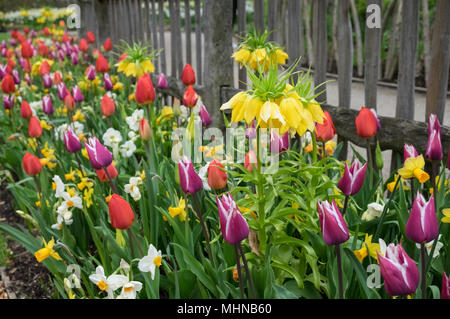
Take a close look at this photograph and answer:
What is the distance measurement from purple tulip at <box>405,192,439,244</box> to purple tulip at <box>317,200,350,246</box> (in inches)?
5.5

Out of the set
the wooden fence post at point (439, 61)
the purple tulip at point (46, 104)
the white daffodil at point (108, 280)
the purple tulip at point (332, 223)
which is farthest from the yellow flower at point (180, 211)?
the purple tulip at point (46, 104)

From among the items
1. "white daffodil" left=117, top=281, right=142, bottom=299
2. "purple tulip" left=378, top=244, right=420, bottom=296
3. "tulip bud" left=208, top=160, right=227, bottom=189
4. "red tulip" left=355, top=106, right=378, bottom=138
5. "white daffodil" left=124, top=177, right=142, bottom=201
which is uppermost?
"red tulip" left=355, top=106, right=378, bottom=138

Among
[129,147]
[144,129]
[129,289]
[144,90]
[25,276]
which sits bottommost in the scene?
[25,276]

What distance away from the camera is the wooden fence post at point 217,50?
284cm

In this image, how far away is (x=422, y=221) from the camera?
917 mm

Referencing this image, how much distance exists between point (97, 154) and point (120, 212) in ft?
1.16

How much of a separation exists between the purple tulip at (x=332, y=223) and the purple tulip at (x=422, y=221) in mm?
140

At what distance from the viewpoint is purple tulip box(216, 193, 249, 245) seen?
3.10 ft

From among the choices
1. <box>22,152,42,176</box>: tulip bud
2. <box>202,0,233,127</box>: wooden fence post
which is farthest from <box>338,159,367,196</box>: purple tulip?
<box>202,0,233,127</box>: wooden fence post

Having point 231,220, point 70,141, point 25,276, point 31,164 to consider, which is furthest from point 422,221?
point 25,276

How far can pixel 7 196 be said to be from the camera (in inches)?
124

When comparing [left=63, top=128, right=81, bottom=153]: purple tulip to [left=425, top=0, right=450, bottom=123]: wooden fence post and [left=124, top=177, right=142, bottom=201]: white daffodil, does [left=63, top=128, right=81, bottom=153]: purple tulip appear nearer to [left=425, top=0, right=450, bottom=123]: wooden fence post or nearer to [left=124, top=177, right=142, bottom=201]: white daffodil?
[left=124, top=177, right=142, bottom=201]: white daffodil

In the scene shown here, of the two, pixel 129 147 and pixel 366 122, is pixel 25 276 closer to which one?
pixel 129 147
